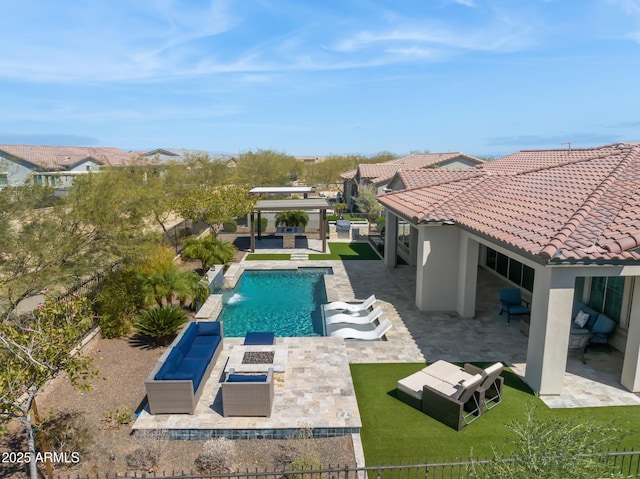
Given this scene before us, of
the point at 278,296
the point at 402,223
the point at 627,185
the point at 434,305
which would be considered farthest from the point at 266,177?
the point at 627,185

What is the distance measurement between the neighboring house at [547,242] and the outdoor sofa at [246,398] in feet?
21.4

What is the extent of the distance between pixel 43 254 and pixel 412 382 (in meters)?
9.90

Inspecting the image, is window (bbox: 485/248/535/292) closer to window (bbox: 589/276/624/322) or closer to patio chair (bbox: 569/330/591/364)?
window (bbox: 589/276/624/322)

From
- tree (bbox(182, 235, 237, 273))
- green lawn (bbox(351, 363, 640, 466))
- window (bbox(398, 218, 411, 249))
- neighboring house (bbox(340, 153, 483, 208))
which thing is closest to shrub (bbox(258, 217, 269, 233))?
tree (bbox(182, 235, 237, 273))

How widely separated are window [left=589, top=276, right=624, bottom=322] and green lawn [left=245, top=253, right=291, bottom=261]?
15.9 m

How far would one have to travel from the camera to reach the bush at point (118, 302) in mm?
14023

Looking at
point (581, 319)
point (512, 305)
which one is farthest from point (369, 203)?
point (581, 319)

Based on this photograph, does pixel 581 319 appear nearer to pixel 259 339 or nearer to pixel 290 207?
pixel 259 339

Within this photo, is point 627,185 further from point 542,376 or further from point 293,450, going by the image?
Answer: point 293,450

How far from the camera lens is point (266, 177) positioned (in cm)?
6425

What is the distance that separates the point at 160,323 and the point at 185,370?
3.35 m

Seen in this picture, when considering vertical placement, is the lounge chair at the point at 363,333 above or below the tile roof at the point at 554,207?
below

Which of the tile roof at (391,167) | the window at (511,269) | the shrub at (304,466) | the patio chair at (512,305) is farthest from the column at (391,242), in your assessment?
the tile roof at (391,167)

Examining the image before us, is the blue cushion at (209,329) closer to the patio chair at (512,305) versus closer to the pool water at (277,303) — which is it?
the pool water at (277,303)
